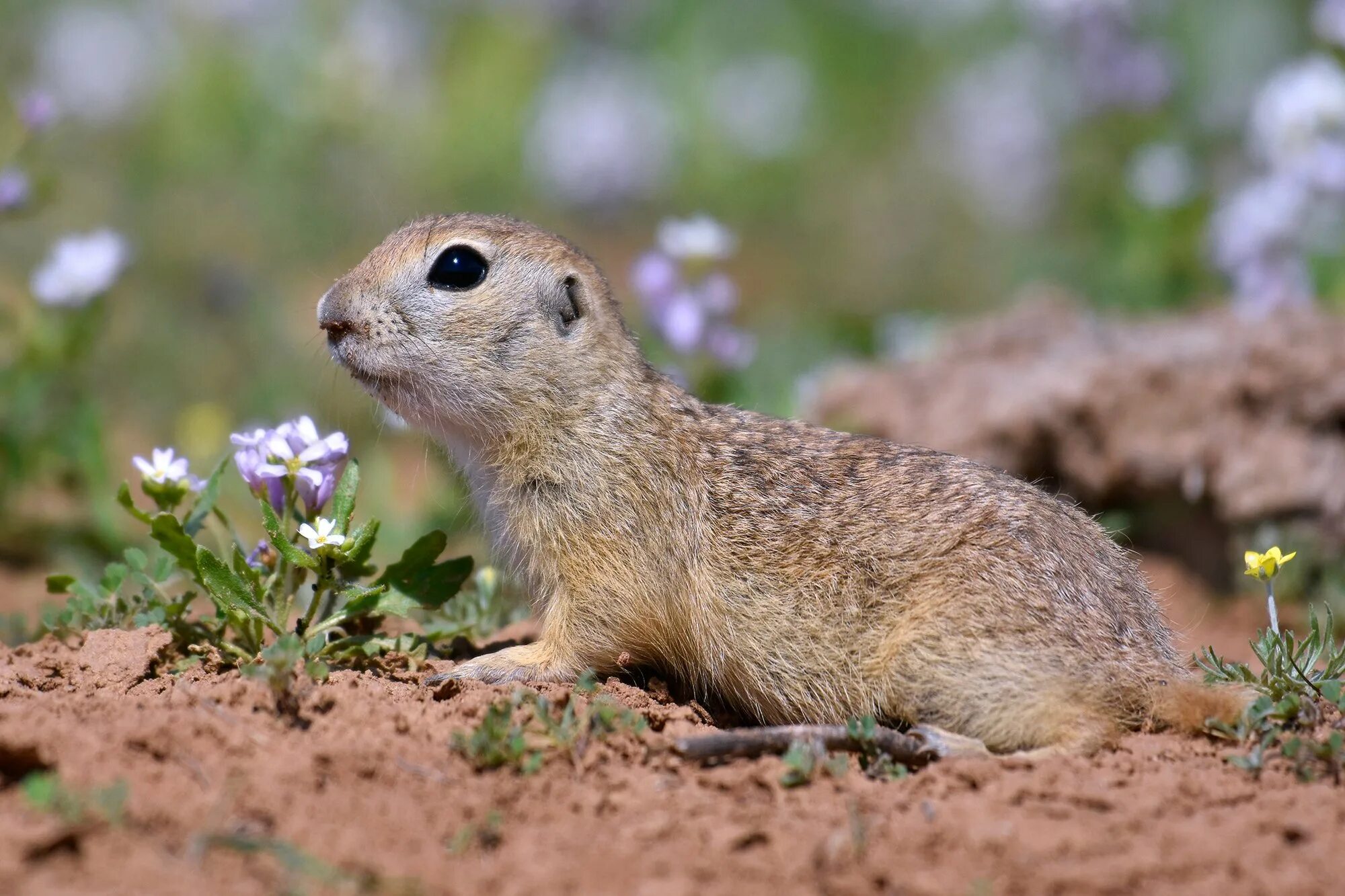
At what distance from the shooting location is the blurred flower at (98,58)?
15.4m

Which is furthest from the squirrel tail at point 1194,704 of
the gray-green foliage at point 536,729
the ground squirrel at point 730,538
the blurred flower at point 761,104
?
the blurred flower at point 761,104

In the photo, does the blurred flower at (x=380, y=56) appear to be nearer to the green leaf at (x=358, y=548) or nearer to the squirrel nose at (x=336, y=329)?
the squirrel nose at (x=336, y=329)

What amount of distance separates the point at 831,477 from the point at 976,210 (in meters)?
11.7

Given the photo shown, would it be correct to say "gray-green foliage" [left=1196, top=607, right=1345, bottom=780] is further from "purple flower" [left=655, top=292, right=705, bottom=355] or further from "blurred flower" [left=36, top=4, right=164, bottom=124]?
"blurred flower" [left=36, top=4, right=164, bottom=124]

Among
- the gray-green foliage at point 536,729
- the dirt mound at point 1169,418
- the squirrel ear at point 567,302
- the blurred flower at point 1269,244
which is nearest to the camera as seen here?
the gray-green foliage at point 536,729

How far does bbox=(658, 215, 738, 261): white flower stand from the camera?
736 centimetres

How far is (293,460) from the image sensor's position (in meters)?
4.59

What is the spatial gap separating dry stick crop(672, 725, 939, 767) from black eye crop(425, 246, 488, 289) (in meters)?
1.98

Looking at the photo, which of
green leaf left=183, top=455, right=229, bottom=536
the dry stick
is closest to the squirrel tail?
the dry stick

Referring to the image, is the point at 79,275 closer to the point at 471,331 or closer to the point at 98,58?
the point at 471,331

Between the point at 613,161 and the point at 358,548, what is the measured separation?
41.8 feet

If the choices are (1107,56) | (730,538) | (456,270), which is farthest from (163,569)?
(1107,56)

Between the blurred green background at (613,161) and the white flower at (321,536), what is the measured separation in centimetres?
219

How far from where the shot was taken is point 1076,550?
4613 millimetres
